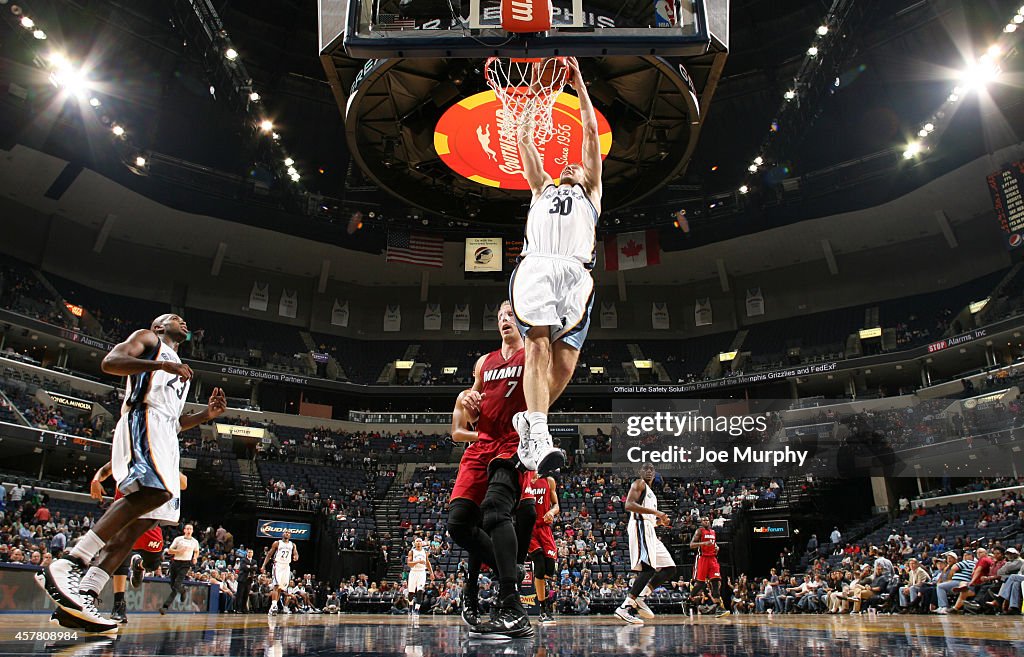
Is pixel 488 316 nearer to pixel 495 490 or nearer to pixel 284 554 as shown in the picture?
pixel 284 554

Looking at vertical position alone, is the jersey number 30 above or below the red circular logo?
below

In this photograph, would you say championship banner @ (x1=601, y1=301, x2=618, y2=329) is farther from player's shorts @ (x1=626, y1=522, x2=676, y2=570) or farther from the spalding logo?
player's shorts @ (x1=626, y1=522, x2=676, y2=570)

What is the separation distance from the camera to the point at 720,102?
2675cm

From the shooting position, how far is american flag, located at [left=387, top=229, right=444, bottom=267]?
27.0m

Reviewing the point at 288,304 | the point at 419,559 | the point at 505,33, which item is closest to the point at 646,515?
the point at 505,33

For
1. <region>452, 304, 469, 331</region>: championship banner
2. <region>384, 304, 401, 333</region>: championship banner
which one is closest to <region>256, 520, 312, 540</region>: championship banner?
<region>384, 304, 401, 333</region>: championship banner

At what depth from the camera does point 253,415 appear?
→ 32.8 meters

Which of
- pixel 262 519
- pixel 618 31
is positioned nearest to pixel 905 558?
pixel 618 31

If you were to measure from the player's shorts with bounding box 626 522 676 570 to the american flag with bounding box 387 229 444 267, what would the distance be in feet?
64.5

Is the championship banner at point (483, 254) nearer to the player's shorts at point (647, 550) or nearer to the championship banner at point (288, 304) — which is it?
the championship banner at point (288, 304)

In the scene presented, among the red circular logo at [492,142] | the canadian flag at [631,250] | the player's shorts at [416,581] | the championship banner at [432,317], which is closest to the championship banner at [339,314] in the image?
the championship banner at [432,317]

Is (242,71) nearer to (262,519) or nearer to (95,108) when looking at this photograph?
(95,108)

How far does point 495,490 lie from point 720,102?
1028 inches

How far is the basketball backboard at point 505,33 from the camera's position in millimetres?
5074
